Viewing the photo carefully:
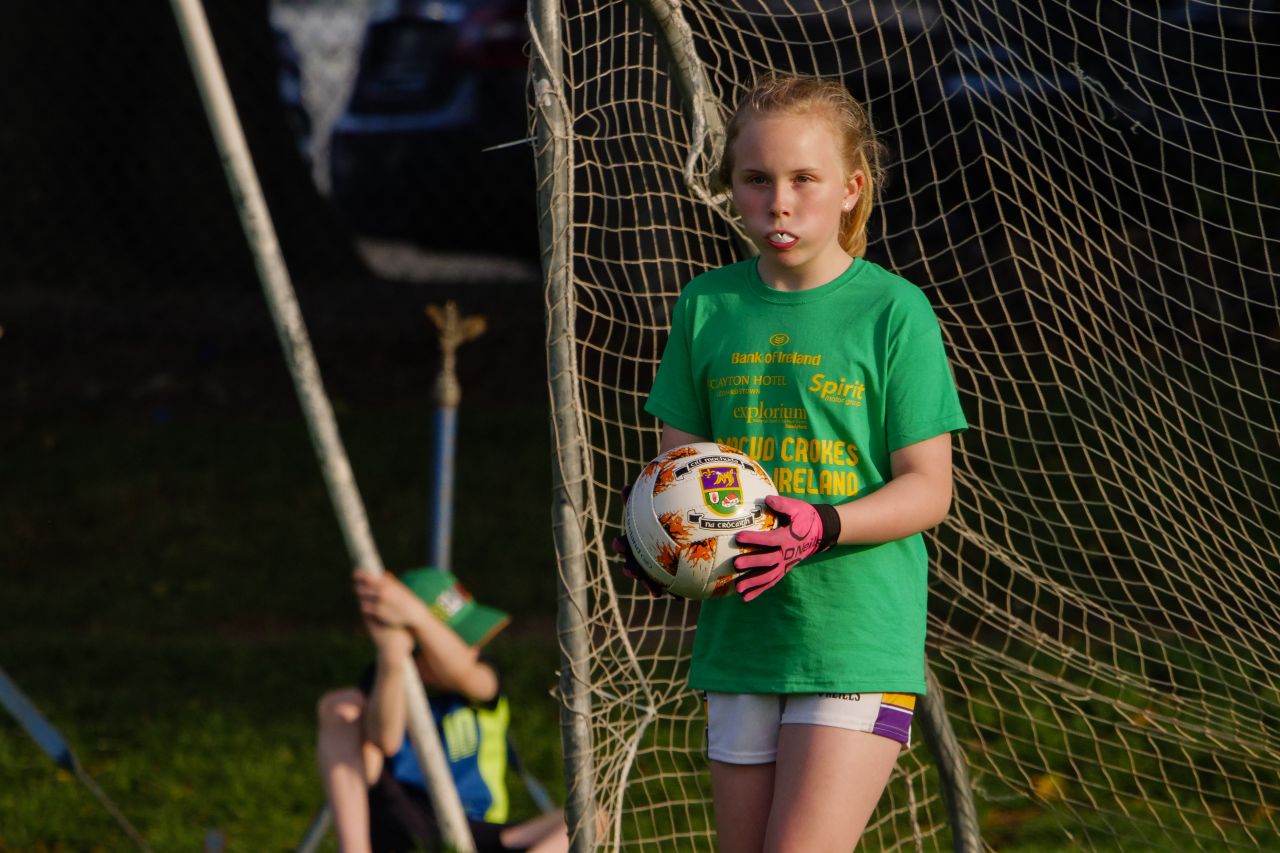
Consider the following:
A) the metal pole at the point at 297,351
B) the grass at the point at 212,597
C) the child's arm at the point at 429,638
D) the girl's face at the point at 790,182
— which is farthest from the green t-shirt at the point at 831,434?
the grass at the point at 212,597

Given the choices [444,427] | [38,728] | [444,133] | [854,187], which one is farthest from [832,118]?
[444,133]

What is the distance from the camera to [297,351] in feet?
12.0

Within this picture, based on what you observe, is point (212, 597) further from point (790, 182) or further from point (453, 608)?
point (790, 182)

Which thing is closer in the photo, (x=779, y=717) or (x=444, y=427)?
A: (x=779, y=717)

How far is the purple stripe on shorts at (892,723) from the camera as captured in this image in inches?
104

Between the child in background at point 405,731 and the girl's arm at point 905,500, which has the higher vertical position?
the girl's arm at point 905,500

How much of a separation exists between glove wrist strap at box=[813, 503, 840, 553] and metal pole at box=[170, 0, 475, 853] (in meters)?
1.44

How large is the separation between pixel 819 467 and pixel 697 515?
245mm

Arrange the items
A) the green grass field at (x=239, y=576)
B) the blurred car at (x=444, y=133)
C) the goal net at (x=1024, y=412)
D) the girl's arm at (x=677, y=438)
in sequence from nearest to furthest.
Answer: the girl's arm at (x=677, y=438) → the goal net at (x=1024, y=412) → the green grass field at (x=239, y=576) → the blurred car at (x=444, y=133)

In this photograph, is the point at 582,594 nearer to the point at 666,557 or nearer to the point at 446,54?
the point at 666,557

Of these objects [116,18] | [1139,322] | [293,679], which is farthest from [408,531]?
[116,18]

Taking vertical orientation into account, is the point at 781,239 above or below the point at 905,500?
above

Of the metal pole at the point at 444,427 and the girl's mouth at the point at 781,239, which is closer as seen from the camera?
the girl's mouth at the point at 781,239

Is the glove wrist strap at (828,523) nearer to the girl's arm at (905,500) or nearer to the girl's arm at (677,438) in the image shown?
the girl's arm at (905,500)
